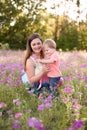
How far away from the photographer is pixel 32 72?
5641 mm

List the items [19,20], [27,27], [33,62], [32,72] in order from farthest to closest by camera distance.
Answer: [27,27] → [19,20] → [33,62] → [32,72]

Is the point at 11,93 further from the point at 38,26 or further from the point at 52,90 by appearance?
the point at 38,26

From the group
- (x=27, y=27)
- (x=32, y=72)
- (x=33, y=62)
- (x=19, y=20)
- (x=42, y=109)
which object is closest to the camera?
(x=42, y=109)

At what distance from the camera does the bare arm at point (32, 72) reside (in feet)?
17.7

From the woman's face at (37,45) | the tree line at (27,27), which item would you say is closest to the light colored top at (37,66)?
the woman's face at (37,45)

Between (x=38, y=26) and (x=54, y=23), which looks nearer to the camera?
(x=38, y=26)

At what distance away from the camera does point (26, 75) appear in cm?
598

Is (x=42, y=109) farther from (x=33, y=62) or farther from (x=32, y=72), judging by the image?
(x=33, y=62)

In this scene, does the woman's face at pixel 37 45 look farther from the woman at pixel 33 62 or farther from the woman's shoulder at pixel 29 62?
the woman's shoulder at pixel 29 62

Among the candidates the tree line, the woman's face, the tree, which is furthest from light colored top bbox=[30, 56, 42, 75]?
the tree

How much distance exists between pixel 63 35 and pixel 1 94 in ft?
87.3

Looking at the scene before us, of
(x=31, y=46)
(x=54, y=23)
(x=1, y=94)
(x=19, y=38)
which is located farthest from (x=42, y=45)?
(x=54, y=23)

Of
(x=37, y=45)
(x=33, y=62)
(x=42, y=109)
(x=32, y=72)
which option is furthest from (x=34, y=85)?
(x=42, y=109)

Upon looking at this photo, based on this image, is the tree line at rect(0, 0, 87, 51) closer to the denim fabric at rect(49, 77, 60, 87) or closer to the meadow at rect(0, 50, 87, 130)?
the meadow at rect(0, 50, 87, 130)
